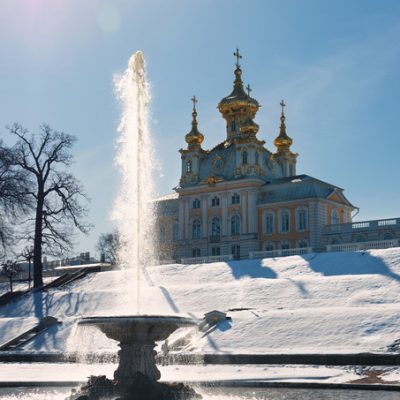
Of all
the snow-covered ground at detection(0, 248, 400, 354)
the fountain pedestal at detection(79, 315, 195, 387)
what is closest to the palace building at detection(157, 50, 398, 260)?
the snow-covered ground at detection(0, 248, 400, 354)

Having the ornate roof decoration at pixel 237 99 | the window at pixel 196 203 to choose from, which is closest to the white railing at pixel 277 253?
the window at pixel 196 203

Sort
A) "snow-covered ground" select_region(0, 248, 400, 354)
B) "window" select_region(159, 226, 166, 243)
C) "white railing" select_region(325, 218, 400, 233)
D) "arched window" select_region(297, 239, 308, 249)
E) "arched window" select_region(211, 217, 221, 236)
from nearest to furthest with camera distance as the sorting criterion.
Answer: "snow-covered ground" select_region(0, 248, 400, 354), "white railing" select_region(325, 218, 400, 233), "arched window" select_region(297, 239, 308, 249), "arched window" select_region(211, 217, 221, 236), "window" select_region(159, 226, 166, 243)

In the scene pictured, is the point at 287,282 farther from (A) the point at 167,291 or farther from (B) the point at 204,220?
(B) the point at 204,220

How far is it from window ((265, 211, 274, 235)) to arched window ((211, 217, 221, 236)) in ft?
13.1

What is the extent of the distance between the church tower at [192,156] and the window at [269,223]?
7.41 metres

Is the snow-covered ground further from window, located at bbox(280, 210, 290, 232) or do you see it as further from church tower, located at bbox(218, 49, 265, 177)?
church tower, located at bbox(218, 49, 265, 177)

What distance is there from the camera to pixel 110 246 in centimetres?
8625

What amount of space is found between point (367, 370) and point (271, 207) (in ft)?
119

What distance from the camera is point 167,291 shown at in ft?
108

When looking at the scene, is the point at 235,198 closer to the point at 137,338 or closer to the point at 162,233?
the point at 162,233

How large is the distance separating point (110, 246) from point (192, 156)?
31.2 meters

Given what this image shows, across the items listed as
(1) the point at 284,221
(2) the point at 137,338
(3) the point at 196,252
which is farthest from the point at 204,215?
(2) the point at 137,338

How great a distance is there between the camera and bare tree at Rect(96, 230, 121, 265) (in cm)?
7850

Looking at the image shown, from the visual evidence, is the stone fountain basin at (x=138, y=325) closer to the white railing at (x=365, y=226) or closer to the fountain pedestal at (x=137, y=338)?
the fountain pedestal at (x=137, y=338)
